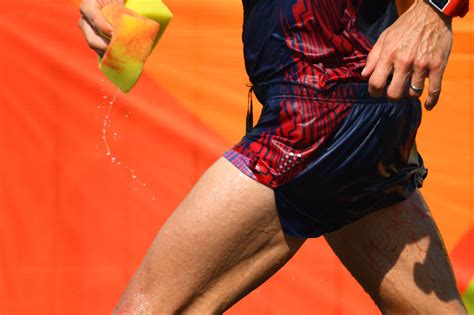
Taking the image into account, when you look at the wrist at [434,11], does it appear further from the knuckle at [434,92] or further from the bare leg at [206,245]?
the bare leg at [206,245]

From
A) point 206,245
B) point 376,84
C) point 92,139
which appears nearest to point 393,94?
point 376,84

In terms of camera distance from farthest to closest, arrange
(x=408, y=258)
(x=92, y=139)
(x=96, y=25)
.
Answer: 1. (x=92, y=139)
2. (x=408, y=258)
3. (x=96, y=25)

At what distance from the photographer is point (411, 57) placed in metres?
1.62

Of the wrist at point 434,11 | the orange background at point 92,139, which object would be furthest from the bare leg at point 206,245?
the orange background at point 92,139

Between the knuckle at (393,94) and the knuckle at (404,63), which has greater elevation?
the knuckle at (404,63)

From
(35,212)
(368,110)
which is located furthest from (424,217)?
(35,212)

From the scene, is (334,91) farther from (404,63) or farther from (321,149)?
(404,63)

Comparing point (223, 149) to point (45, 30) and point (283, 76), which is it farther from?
point (283, 76)

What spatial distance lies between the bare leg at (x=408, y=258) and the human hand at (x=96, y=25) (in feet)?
1.95

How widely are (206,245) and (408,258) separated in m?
0.41

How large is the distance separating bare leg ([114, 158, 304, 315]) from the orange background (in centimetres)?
160

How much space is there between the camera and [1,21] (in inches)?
134

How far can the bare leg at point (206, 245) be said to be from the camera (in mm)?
1790

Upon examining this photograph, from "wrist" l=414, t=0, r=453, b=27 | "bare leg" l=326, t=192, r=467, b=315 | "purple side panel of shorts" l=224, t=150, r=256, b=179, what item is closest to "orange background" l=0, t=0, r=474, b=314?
"bare leg" l=326, t=192, r=467, b=315
